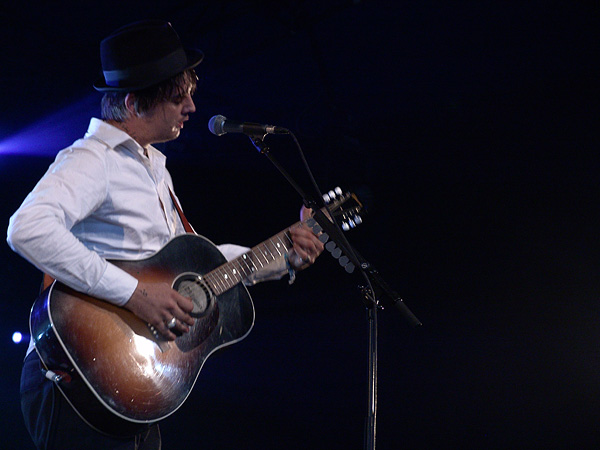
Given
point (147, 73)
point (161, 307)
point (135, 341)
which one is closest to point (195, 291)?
point (161, 307)

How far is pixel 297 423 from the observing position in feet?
16.0

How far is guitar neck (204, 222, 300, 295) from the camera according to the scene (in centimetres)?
219

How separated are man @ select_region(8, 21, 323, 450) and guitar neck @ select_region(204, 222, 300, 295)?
4 cm

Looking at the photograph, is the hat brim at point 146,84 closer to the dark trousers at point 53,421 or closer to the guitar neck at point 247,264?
the guitar neck at point 247,264

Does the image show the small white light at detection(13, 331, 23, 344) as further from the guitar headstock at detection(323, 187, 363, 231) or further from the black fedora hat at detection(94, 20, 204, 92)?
the guitar headstock at detection(323, 187, 363, 231)

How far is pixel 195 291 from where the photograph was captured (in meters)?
2.12

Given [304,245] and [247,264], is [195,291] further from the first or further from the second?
[304,245]

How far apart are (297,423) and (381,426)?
77 centimetres

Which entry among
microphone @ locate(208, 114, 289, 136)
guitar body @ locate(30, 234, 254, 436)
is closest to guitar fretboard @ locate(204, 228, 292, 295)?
guitar body @ locate(30, 234, 254, 436)

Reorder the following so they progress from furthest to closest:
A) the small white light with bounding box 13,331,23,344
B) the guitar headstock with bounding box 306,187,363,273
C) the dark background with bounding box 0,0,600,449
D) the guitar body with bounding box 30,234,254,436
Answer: the small white light with bounding box 13,331,23,344 → the dark background with bounding box 0,0,600,449 → the guitar headstock with bounding box 306,187,363,273 → the guitar body with bounding box 30,234,254,436

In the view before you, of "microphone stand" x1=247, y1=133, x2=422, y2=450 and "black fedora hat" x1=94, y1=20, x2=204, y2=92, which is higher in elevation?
"black fedora hat" x1=94, y1=20, x2=204, y2=92

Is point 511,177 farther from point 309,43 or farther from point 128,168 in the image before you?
point 128,168

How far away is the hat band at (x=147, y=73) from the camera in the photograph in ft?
7.02

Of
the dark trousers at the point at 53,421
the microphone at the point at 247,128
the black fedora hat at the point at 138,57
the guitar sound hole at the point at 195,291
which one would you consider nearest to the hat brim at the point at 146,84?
the black fedora hat at the point at 138,57
